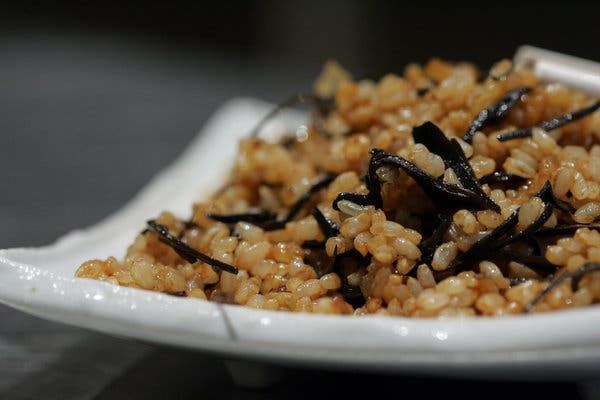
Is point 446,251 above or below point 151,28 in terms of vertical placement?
above

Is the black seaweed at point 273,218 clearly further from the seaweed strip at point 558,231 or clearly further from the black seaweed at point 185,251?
the seaweed strip at point 558,231

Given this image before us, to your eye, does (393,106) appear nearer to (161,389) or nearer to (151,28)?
(161,389)

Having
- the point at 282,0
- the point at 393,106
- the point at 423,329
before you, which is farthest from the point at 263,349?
the point at 282,0

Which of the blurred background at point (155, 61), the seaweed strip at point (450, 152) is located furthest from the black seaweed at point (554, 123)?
the blurred background at point (155, 61)

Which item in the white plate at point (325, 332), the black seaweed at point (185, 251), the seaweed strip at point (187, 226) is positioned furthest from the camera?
the seaweed strip at point (187, 226)

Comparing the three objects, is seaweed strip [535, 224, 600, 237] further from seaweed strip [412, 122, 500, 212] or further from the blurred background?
the blurred background

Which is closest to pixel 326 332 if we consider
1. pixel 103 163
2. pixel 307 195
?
pixel 307 195

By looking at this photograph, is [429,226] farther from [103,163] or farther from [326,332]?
[103,163]
